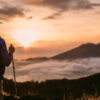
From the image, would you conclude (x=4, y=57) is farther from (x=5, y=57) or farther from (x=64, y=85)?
(x=64, y=85)

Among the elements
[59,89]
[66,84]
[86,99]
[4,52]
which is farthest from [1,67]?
[66,84]

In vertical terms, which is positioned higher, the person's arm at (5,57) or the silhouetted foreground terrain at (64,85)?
the person's arm at (5,57)

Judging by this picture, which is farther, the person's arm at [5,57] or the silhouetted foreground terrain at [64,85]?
the silhouetted foreground terrain at [64,85]

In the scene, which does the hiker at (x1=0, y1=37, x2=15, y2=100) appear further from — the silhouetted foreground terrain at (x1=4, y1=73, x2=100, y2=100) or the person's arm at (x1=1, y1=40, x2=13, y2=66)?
the silhouetted foreground terrain at (x1=4, y1=73, x2=100, y2=100)

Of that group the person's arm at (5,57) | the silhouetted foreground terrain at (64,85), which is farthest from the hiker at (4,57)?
the silhouetted foreground terrain at (64,85)

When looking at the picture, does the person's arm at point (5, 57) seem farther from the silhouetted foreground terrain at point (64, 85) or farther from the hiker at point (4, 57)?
the silhouetted foreground terrain at point (64, 85)

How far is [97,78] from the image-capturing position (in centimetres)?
3447

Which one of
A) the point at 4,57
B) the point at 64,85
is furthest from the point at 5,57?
the point at 64,85

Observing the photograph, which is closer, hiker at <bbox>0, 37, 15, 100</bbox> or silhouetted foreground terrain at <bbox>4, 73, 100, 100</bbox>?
hiker at <bbox>0, 37, 15, 100</bbox>

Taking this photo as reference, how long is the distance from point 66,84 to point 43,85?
282 cm

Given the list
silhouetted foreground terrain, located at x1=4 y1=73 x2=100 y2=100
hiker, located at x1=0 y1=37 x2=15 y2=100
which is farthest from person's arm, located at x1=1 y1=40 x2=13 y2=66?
silhouetted foreground terrain, located at x1=4 y1=73 x2=100 y2=100

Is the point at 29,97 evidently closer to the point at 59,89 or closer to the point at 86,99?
the point at 86,99

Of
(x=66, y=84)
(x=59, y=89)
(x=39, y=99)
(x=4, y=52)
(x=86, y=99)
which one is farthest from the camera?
(x=66, y=84)

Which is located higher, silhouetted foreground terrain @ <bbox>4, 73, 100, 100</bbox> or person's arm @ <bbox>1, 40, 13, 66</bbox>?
person's arm @ <bbox>1, 40, 13, 66</bbox>
